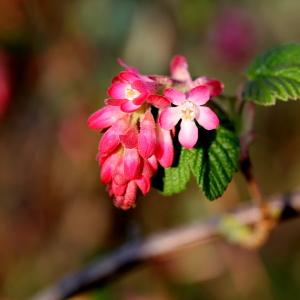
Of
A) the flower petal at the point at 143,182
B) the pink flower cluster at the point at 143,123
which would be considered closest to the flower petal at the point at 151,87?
the pink flower cluster at the point at 143,123

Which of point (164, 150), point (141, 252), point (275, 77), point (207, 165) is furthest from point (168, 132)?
point (141, 252)

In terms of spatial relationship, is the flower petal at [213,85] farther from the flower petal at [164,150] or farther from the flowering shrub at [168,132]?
the flower petal at [164,150]

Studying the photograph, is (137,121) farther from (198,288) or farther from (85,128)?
(198,288)

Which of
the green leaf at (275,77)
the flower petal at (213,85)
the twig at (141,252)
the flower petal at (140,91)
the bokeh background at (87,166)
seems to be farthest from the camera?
the bokeh background at (87,166)

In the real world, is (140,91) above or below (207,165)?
above

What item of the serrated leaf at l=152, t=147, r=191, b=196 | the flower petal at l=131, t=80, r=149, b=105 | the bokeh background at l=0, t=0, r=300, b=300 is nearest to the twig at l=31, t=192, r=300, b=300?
the serrated leaf at l=152, t=147, r=191, b=196

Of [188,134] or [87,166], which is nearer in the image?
[188,134]

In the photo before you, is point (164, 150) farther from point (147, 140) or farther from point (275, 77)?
point (275, 77)
